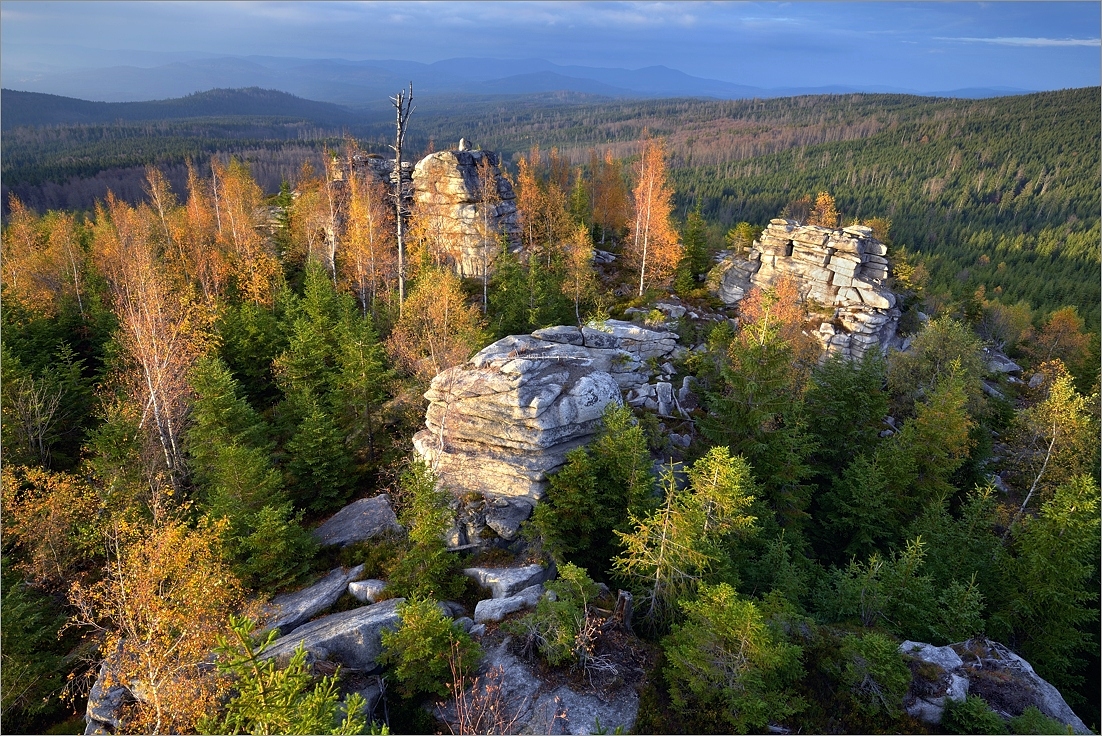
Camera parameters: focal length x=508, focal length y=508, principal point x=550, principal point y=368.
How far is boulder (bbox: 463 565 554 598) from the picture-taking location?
59.6 ft

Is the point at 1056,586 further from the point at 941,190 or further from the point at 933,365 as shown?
the point at 941,190

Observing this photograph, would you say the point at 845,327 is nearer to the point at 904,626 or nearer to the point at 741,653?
the point at 904,626

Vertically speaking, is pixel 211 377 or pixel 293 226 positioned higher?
pixel 293 226

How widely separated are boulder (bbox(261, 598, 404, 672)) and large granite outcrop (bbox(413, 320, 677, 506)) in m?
6.40

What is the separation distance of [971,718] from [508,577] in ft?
47.0

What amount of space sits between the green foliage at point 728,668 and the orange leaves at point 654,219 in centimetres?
3617

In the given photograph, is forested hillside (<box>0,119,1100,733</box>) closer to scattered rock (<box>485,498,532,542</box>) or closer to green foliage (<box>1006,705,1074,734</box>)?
green foliage (<box>1006,705,1074,734</box>)

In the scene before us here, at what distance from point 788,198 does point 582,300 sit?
153 metres

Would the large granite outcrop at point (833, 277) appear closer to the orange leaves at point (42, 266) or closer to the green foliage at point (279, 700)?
the green foliage at point (279, 700)

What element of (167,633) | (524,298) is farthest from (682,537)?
(524,298)

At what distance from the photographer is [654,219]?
47281mm

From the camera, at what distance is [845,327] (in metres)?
48.4

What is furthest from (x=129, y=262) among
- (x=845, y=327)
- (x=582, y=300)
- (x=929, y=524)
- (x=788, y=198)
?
(x=788, y=198)

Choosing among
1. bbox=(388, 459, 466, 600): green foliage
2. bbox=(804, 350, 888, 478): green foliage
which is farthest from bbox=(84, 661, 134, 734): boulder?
bbox=(804, 350, 888, 478): green foliage
